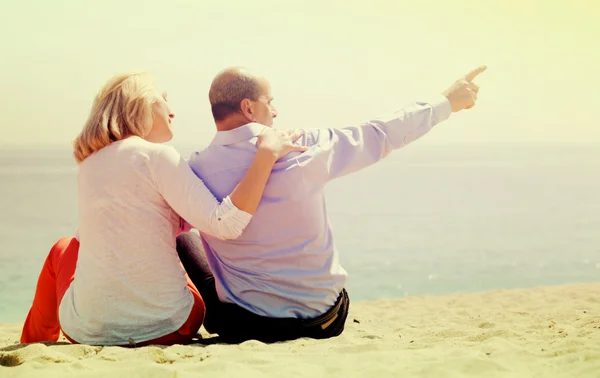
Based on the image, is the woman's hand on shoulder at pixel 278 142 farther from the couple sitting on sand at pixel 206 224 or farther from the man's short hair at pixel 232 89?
the man's short hair at pixel 232 89

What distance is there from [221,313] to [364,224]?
11964 mm

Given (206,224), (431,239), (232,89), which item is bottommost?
(431,239)

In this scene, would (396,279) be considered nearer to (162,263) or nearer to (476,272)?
(476,272)

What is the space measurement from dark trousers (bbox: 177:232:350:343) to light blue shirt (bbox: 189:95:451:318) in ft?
0.13

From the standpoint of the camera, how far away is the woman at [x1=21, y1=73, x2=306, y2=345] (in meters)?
3.00

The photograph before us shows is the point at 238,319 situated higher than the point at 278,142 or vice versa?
the point at 278,142

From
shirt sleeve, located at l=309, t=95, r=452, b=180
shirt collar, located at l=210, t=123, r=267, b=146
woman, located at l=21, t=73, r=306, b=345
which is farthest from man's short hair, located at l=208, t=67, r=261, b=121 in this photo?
shirt sleeve, located at l=309, t=95, r=452, b=180

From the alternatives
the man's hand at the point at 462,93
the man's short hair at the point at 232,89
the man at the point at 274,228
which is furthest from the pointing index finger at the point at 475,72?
the man's short hair at the point at 232,89

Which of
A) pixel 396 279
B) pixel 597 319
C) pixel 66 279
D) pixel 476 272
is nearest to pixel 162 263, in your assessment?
pixel 66 279

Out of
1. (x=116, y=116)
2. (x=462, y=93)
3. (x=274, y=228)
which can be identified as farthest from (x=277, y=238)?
(x=462, y=93)

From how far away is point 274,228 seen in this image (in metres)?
3.21

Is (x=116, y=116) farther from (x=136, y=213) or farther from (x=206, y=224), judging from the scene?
(x=206, y=224)

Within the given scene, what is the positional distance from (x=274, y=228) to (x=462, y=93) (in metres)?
1.32

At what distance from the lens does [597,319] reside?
4.11 meters
